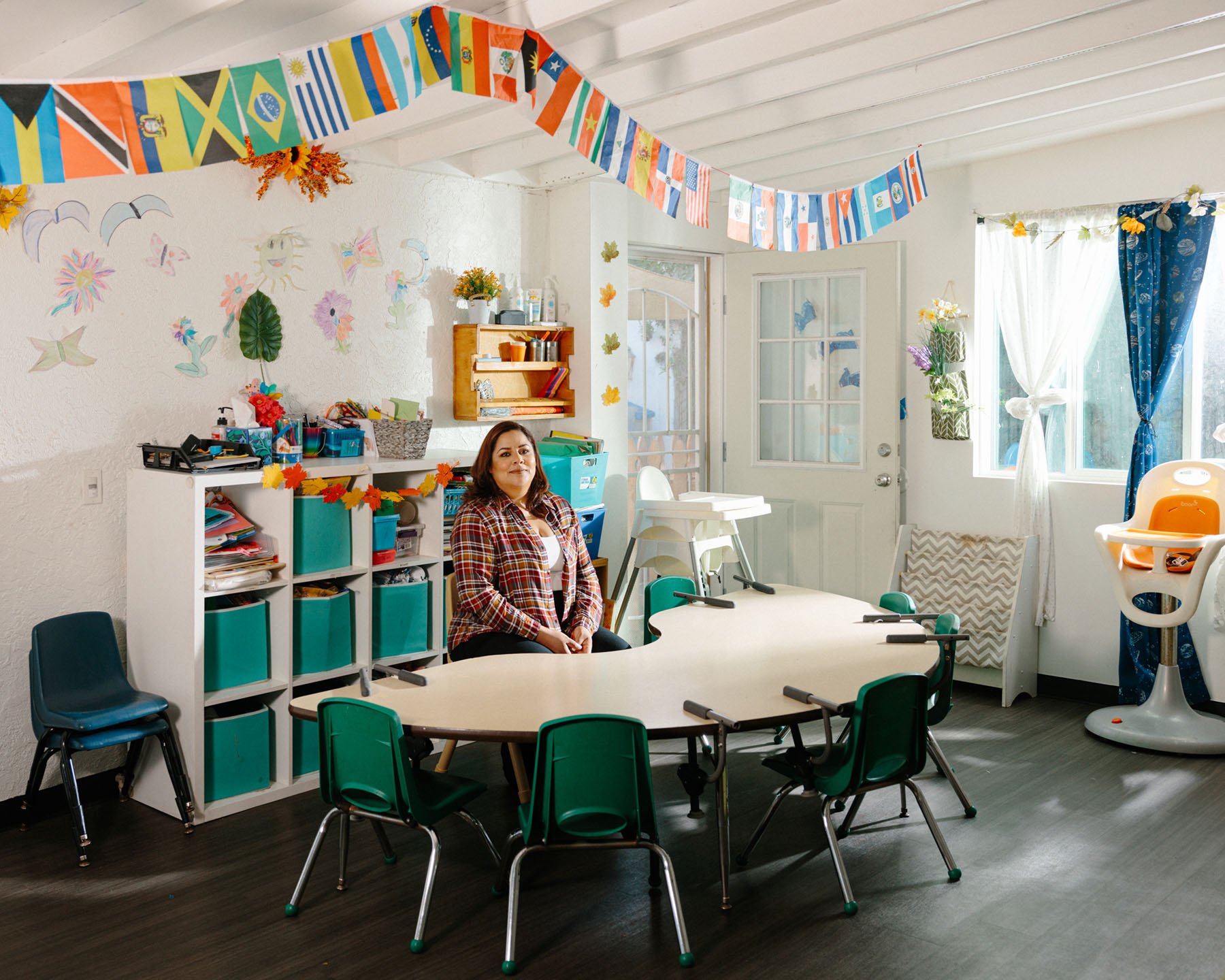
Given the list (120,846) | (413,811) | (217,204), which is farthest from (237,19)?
(120,846)

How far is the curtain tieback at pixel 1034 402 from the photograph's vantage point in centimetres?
531

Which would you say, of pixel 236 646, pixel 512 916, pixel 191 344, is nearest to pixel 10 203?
pixel 191 344

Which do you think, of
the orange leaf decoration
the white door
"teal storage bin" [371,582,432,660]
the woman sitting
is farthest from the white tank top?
the white door

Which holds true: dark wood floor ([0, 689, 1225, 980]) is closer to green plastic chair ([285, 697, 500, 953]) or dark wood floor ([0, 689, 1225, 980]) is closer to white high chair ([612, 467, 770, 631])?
green plastic chair ([285, 697, 500, 953])

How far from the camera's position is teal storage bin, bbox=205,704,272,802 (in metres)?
3.92

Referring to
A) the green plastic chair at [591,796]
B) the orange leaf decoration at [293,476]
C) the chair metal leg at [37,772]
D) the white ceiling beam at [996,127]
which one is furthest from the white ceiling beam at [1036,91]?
the chair metal leg at [37,772]

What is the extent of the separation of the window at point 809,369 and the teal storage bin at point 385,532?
8.57 ft

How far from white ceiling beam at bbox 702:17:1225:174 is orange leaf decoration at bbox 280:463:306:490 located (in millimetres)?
2418

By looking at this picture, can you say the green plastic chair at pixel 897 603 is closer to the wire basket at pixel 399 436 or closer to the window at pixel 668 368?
the wire basket at pixel 399 436

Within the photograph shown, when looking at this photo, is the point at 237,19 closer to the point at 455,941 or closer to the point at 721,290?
the point at 455,941

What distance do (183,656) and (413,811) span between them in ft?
4.76

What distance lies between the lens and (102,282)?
397cm

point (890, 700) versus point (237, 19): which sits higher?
point (237, 19)

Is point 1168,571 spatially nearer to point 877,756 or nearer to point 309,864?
point 877,756
